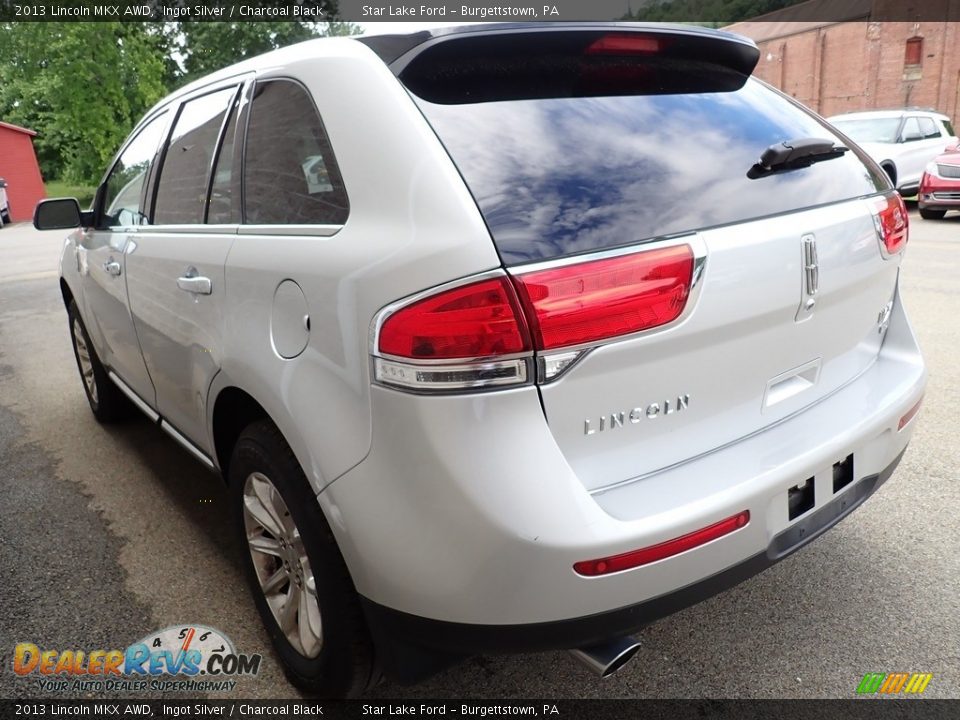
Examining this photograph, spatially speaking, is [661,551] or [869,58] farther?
[869,58]

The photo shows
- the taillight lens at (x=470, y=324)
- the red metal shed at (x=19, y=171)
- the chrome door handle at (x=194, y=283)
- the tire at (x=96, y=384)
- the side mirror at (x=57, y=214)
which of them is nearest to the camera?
the taillight lens at (x=470, y=324)

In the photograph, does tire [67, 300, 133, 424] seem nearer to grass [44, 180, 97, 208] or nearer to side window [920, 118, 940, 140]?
side window [920, 118, 940, 140]

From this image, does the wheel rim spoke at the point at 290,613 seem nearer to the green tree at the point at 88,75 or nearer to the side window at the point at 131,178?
the side window at the point at 131,178

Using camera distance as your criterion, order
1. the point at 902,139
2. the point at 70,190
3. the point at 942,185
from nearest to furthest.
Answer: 1. the point at 942,185
2. the point at 902,139
3. the point at 70,190

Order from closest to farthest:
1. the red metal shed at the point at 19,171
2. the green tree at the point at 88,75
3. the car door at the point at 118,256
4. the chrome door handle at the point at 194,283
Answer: the chrome door handle at the point at 194,283 → the car door at the point at 118,256 → the red metal shed at the point at 19,171 → the green tree at the point at 88,75

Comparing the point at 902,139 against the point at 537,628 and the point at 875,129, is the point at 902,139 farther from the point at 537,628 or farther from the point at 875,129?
the point at 537,628

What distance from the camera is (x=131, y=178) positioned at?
11.3ft

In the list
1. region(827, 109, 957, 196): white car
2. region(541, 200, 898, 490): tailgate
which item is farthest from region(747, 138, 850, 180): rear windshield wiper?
region(827, 109, 957, 196): white car

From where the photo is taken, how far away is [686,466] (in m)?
1.69

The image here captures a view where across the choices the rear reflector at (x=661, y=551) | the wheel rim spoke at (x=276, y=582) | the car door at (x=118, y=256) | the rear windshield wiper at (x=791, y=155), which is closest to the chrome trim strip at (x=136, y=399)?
the car door at (x=118, y=256)

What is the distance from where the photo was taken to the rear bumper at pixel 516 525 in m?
1.46

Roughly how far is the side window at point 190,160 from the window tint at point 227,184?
0.23ft

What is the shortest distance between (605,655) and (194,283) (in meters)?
1.59

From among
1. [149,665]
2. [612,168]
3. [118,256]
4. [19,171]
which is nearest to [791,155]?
[612,168]
